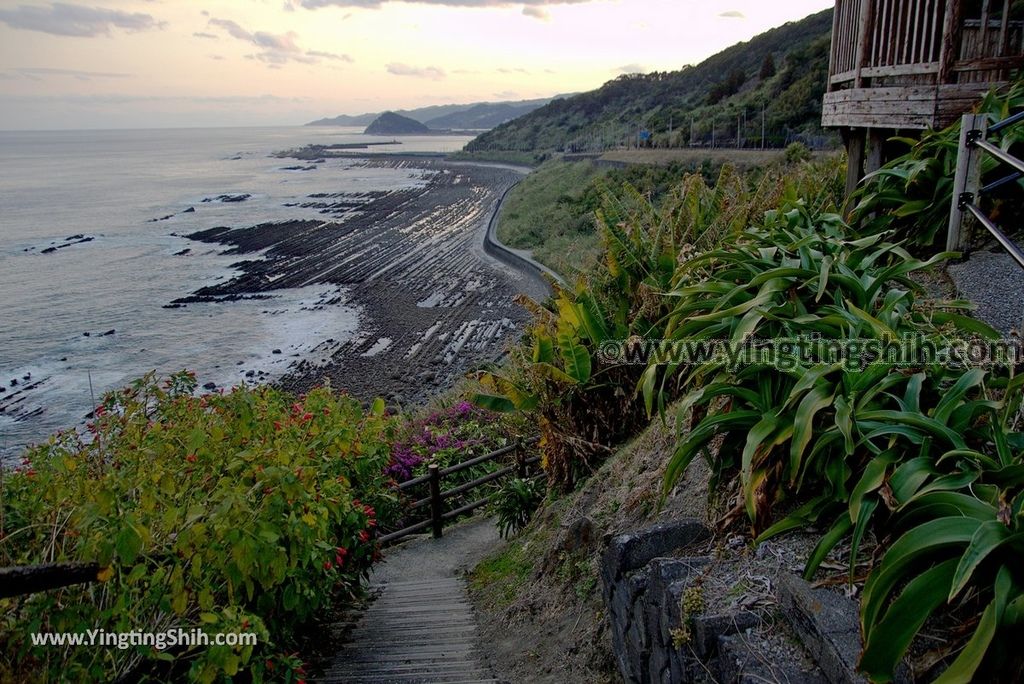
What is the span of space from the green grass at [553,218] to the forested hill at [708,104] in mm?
7916

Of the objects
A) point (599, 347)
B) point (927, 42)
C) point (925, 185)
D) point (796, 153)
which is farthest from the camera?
point (796, 153)

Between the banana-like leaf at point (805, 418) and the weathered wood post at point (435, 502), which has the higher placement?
the banana-like leaf at point (805, 418)

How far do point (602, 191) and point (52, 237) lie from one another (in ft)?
177

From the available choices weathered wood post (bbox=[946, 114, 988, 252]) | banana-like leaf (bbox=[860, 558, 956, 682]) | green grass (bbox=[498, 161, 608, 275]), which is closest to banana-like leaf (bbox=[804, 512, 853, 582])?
banana-like leaf (bbox=[860, 558, 956, 682])

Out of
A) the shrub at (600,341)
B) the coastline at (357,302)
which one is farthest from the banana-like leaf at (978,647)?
the coastline at (357,302)

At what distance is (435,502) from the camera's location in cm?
844

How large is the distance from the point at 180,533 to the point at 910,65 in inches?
272

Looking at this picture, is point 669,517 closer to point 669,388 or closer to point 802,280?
point 802,280

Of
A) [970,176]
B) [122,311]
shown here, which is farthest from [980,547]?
[122,311]

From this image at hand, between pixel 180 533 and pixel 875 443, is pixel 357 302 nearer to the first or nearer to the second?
pixel 180 533

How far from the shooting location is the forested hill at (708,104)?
4108 centimetres

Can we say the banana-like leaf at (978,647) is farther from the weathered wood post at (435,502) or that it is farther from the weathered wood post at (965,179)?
the weathered wood post at (435,502)

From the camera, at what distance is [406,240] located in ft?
152

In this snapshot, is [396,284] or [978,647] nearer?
[978,647]
